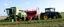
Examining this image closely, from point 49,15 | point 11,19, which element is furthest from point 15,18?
point 49,15

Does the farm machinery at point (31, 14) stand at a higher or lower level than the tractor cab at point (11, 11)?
lower

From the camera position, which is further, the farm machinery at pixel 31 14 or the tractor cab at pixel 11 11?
the farm machinery at pixel 31 14

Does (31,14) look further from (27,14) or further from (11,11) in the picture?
(11,11)

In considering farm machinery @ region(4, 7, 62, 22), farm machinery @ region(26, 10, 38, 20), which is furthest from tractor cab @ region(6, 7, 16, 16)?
farm machinery @ region(26, 10, 38, 20)

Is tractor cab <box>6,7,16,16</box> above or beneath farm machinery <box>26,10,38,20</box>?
above

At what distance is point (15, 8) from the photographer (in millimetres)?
20812

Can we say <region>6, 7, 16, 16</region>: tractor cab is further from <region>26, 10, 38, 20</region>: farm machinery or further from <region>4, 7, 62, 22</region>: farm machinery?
<region>26, 10, 38, 20</region>: farm machinery

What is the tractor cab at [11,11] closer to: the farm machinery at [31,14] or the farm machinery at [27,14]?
the farm machinery at [27,14]

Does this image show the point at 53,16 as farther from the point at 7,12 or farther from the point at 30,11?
the point at 7,12

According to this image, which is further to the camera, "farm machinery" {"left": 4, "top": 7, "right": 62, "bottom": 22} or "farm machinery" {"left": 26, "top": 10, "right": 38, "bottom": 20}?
"farm machinery" {"left": 26, "top": 10, "right": 38, "bottom": 20}

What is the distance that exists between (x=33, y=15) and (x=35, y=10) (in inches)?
31.3

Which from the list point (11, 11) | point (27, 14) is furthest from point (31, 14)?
point (11, 11)

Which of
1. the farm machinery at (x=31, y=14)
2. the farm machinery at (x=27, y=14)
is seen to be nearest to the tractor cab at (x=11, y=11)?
the farm machinery at (x=27, y=14)

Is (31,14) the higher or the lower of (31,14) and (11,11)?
the lower
